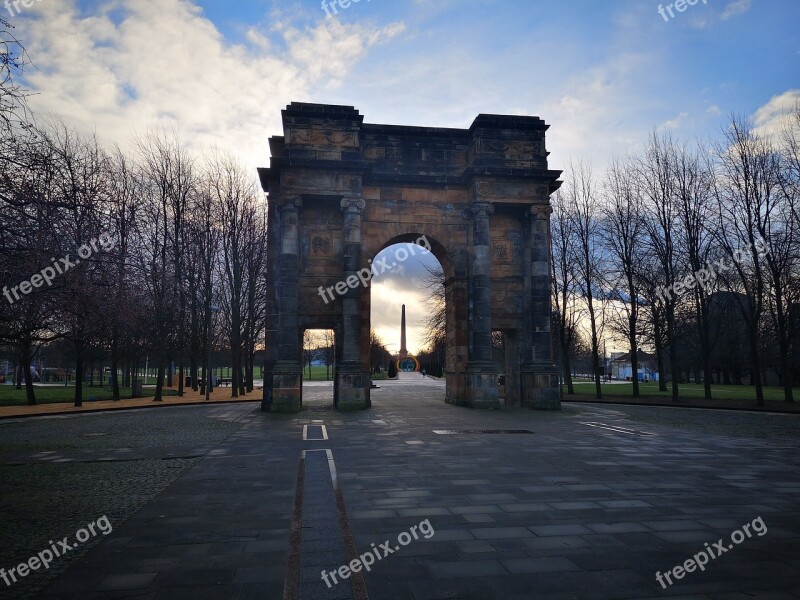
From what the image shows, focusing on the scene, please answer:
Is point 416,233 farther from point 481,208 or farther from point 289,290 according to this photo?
point 289,290

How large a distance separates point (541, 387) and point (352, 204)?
38.3ft

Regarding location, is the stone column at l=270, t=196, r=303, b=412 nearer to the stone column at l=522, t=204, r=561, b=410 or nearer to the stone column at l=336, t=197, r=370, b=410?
the stone column at l=336, t=197, r=370, b=410

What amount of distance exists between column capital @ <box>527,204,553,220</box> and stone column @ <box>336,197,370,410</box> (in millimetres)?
7835

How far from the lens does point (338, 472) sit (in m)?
9.02

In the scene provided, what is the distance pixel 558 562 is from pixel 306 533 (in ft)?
9.12

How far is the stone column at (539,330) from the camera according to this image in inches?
876

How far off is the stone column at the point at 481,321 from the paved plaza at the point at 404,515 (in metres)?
8.52

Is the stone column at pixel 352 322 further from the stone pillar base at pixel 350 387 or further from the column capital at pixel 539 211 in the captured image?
the column capital at pixel 539 211

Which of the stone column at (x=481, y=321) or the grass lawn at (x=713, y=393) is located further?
the grass lawn at (x=713, y=393)

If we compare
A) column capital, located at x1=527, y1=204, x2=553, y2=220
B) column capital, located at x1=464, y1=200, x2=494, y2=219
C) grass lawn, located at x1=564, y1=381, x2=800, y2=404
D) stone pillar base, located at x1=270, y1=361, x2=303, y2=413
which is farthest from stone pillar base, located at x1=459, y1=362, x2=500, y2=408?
grass lawn, located at x1=564, y1=381, x2=800, y2=404

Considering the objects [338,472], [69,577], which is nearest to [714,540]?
[338,472]

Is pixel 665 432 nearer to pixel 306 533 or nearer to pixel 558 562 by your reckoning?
pixel 558 562

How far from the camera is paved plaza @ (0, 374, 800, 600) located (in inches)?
176

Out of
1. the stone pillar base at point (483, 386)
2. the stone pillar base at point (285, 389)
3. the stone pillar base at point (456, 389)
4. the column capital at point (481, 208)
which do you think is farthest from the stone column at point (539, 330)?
the stone pillar base at point (285, 389)
